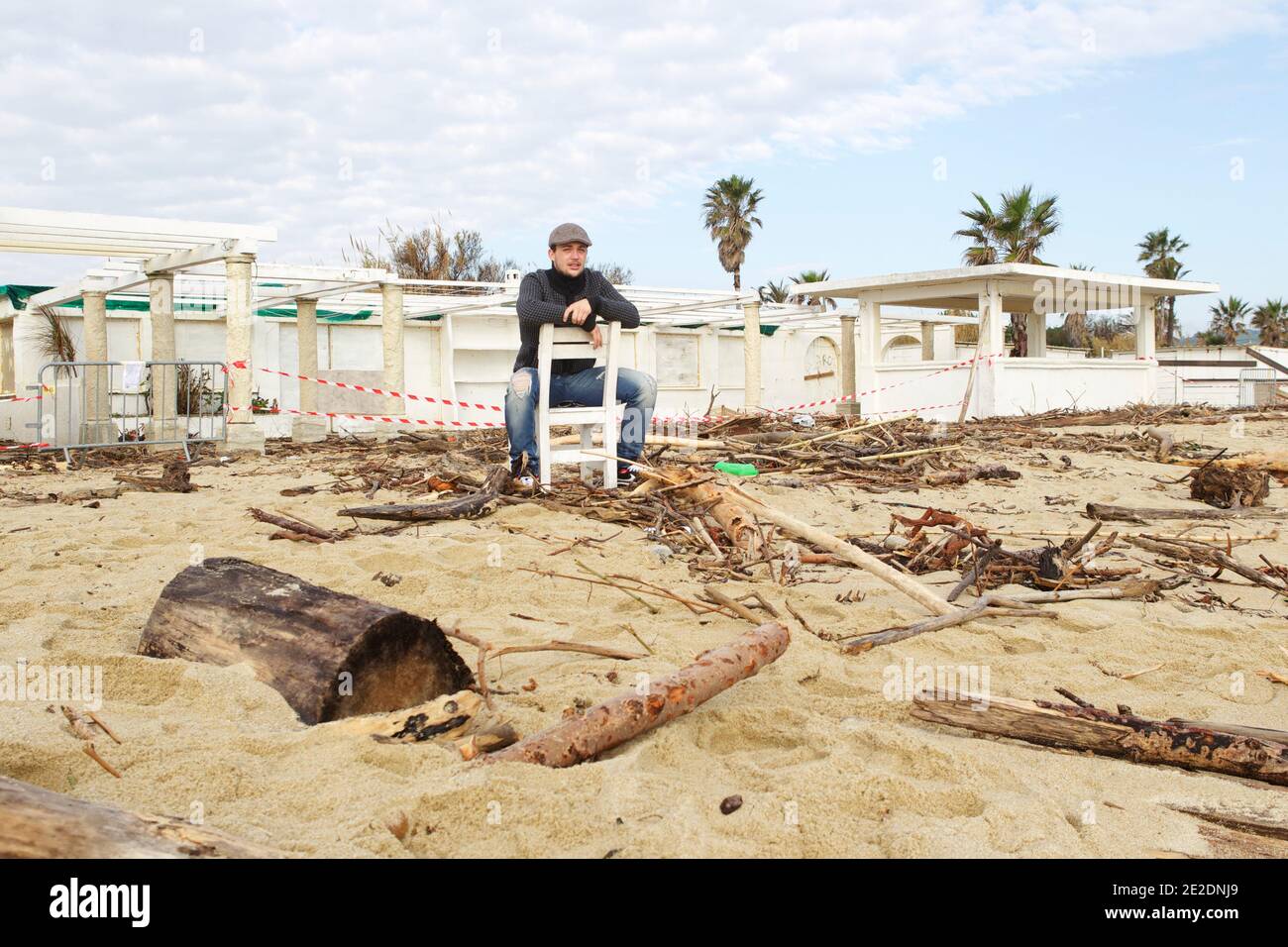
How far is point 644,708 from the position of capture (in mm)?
2666

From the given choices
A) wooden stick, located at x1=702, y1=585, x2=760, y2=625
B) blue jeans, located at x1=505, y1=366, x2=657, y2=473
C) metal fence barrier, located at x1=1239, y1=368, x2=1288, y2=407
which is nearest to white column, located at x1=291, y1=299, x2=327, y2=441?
blue jeans, located at x1=505, y1=366, x2=657, y2=473

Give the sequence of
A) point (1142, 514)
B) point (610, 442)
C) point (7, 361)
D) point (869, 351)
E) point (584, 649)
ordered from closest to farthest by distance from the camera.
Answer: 1. point (584, 649)
2. point (1142, 514)
3. point (610, 442)
4. point (7, 361)
5. point (869, 351)

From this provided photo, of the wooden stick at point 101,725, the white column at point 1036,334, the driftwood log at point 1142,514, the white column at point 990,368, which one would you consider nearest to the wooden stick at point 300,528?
the wooden stick at point 101,725

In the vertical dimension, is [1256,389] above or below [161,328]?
below

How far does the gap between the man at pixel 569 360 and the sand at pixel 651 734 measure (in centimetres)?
195

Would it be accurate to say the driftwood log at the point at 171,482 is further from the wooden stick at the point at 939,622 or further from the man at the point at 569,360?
the wooden stick at the point at 939,622

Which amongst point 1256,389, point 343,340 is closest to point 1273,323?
point 1256,389

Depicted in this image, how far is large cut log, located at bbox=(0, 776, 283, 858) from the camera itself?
1.66 metres

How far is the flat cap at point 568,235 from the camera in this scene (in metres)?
6.80

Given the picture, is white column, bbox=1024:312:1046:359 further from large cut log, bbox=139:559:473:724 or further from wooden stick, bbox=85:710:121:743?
wooden stick, bbox=85:710:121:743

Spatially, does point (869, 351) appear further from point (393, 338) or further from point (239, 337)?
point (239, 337)

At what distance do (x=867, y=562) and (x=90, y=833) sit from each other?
3.28 meters

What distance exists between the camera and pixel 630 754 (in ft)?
8.39
